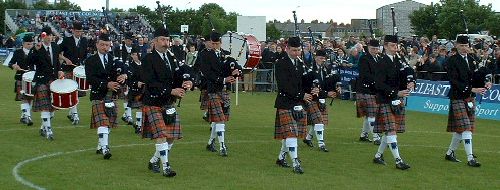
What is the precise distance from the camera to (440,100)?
69.7 ft

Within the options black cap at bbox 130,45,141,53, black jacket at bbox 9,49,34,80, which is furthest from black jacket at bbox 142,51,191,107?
black cap at bbox 130,45,141,53

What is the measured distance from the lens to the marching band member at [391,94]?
37.0ft

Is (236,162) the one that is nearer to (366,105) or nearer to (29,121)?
(366,105)

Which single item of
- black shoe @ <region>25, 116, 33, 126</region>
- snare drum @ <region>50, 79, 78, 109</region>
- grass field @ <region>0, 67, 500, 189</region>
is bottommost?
grass field @ <region>0, 67, 500, 189</region>

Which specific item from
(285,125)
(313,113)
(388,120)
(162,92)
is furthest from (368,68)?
(162,92)

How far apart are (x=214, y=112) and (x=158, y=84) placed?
268cm

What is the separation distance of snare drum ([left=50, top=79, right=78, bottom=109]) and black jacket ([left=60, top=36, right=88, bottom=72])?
2.15m

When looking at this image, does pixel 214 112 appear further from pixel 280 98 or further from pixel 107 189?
pixel 107 189

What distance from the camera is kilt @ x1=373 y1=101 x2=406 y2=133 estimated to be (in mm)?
11344

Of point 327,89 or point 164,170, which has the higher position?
point 327,89

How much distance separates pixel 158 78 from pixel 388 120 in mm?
3439

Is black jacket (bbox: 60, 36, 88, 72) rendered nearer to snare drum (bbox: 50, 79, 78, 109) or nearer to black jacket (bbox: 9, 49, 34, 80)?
black jacket (bbox: 9, 49, 34, 80)

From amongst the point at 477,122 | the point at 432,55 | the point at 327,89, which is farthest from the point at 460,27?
the point at 327,89

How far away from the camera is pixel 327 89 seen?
13883mm
